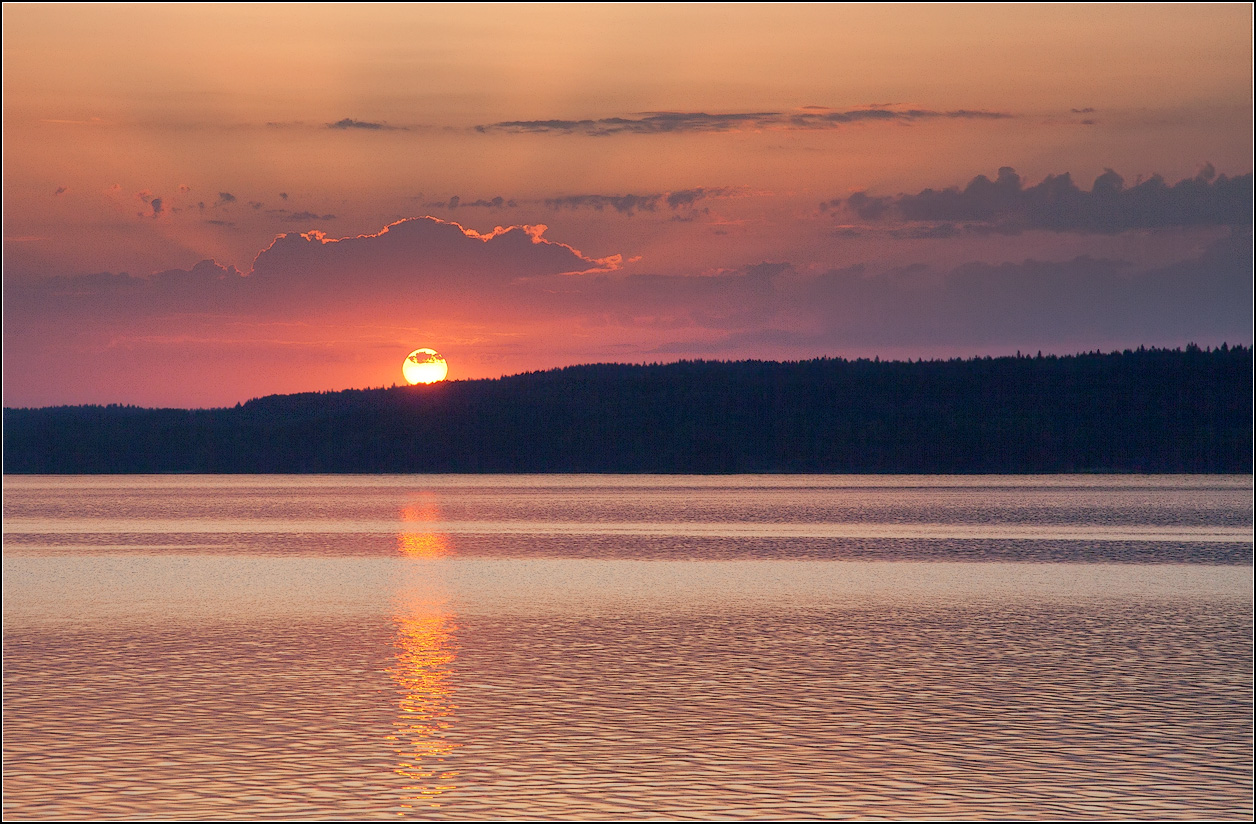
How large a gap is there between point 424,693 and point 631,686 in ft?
7.46

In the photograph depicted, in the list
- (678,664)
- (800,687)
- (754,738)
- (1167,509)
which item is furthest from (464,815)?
(1167,509)

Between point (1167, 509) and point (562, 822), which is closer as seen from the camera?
point (562, 822)

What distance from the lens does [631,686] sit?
17.0 meters

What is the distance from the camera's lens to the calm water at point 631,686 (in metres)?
12.1

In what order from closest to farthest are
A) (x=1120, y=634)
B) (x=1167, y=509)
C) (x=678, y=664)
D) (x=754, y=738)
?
1. (x=754, y=738)
2. (x=678, y=664)
3. (x=1120, y=634)
4. (x=1167, y=509)

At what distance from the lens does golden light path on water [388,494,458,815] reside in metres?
12.5

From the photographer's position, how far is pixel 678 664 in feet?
61.2

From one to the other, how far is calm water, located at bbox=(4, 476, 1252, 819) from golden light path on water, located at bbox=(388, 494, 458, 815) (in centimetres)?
5

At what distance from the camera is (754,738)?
46.1 feet

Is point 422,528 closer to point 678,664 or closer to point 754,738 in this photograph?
point 678,664

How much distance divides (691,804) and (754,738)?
254cm

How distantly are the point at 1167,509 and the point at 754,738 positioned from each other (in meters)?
59.8

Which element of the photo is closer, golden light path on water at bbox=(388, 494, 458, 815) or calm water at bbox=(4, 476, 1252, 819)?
calm water at bbox=(4, 476, 1252, 819)

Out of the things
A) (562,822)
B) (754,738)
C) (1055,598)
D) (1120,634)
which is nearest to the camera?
(562,822)
